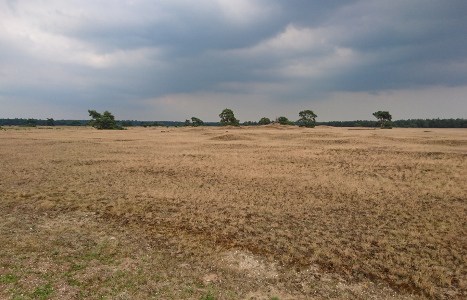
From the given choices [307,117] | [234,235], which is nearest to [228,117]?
[307,117]

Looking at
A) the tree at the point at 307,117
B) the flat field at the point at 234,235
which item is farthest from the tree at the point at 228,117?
the flat field at the point at 234,235

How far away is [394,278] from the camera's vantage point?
5.62 meters

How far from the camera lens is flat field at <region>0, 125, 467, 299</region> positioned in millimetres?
5242

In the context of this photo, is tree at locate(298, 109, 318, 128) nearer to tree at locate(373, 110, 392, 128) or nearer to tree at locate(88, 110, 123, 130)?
tree at locate(373, 110, 392, 128)

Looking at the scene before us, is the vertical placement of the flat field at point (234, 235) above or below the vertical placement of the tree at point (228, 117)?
below

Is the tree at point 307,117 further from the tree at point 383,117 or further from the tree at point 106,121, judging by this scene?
the tree at point 106,121

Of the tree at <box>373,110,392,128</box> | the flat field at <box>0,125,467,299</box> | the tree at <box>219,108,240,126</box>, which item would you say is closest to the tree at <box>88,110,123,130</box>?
the tree at <box>219,108,240,126</box>

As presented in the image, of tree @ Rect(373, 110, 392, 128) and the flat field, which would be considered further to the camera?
tree @ Rect(373, 110, 392, 128)

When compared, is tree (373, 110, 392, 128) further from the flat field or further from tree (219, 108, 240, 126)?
the flat field

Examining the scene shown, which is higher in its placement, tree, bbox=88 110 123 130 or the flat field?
tree, bbox=88 110 123 130

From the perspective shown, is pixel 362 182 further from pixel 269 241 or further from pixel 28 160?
pixel 28 160

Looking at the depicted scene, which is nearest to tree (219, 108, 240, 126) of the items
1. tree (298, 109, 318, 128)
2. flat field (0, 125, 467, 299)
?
tree (298, 109, 318, 128)

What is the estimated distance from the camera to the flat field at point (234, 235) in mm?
5242

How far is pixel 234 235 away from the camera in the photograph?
767 cm
